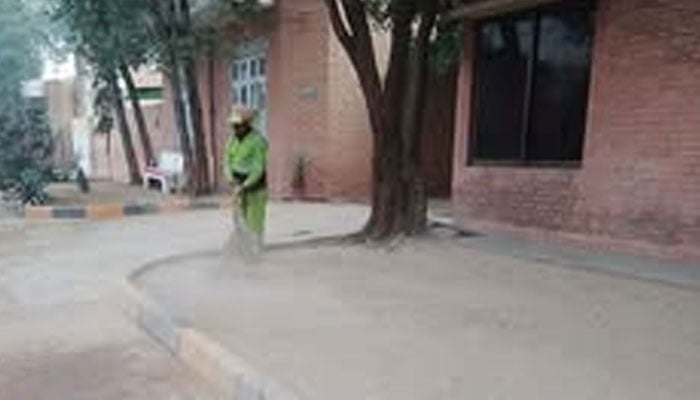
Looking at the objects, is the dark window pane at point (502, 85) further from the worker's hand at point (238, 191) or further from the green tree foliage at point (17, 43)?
the green tree foliage at point (17, 43)

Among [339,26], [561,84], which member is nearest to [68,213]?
[339,26]

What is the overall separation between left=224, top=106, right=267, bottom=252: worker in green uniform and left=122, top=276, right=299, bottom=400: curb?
6.55ft

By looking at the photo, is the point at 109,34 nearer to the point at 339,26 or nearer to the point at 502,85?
the point at 339,26

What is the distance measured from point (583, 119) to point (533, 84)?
3.25ft

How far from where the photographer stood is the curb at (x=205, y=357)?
5102 mm

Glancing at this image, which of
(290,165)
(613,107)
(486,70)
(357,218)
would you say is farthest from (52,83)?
(613,107)

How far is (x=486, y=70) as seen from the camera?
38.1 feet

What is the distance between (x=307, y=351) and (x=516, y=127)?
5.98m

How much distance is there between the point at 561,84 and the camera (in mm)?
10336

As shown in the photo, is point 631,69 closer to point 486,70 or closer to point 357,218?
point 486,70

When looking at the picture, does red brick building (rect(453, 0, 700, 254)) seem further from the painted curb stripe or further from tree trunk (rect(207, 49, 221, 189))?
tree trunk (rect(207, 49, 221, 189))

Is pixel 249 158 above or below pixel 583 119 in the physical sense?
below

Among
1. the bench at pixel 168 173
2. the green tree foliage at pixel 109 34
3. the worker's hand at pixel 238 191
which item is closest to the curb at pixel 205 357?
the worker's hand at pixel 238 191

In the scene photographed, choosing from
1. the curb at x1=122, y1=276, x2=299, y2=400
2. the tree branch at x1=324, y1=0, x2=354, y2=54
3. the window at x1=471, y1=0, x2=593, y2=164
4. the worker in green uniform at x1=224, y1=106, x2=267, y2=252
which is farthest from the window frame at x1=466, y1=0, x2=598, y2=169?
the curb at x1=122, y1=276, x2=299, y2=400
